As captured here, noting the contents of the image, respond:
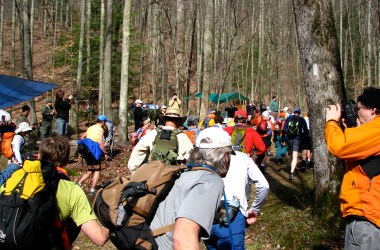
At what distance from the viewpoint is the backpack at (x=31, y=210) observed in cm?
268

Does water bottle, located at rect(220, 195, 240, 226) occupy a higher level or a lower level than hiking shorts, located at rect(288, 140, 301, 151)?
higher

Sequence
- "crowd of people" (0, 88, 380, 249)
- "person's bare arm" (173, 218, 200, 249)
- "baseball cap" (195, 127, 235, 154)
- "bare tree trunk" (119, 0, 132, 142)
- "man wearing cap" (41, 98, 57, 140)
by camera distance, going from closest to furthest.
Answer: "person's bare arm" (173, 218, 200, 249) → "crowd of people" (0, 88, 380, 249) → "baseball cap" (195, 127, 235, 154) → "man wearing cap" (41, 98, 57, 140) → "bare tree trunk" (119, 0, 132, 142)

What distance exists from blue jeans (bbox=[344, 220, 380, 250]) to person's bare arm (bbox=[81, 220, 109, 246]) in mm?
Result: 1776

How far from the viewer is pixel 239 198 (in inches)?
165

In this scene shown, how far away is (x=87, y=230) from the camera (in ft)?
9.72

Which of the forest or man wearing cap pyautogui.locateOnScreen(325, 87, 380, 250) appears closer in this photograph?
man wearing cap pyautogui.locateOnScreen(325, 87, 380, 250)

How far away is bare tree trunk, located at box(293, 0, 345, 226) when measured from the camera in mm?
5785

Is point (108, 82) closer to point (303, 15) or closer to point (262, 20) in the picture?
point (303, 15)

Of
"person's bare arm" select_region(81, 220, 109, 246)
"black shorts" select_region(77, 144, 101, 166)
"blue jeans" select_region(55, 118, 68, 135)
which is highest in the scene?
"person's bare arm" select_region(81, 220, 109, 246)

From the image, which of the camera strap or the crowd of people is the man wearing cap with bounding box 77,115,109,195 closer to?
the crowd of people

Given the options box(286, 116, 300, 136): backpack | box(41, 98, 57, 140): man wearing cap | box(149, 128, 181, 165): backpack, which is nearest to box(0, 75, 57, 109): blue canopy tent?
box(41, 98, 57, 140): man wearing cap

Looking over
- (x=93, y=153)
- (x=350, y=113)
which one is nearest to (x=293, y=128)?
(x=93, y=153)

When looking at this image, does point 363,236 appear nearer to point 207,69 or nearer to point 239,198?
point 239,198

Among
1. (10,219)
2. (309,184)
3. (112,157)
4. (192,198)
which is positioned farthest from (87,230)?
(112,157)
